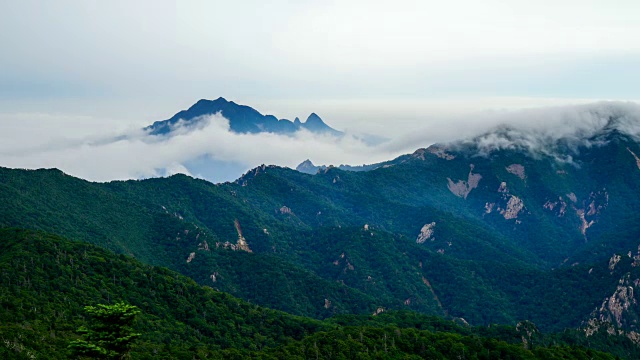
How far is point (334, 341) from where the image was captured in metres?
193

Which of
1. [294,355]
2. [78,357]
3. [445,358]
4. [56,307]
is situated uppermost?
[78,357]

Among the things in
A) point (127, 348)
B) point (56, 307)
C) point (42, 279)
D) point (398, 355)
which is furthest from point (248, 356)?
point (127, 348)

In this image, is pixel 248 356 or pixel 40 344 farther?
pixel 248 356

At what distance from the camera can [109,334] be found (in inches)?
3280

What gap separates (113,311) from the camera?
81875 mm

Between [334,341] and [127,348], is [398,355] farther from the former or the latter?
[127,348]

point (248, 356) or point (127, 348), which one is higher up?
point (127, 348)

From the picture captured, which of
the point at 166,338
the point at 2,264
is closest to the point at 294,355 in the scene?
the point at 166,338

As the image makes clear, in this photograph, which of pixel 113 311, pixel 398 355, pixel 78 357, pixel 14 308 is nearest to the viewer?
pixel 113 311

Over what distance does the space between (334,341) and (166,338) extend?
5901cm

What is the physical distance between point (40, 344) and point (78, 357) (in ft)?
178

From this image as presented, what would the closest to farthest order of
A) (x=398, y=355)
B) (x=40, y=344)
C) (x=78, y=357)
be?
(x=78, y=357)
(x=40, y=344)
(x=398, y=355)

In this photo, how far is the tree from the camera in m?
82.1

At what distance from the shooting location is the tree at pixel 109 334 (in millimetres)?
82125
